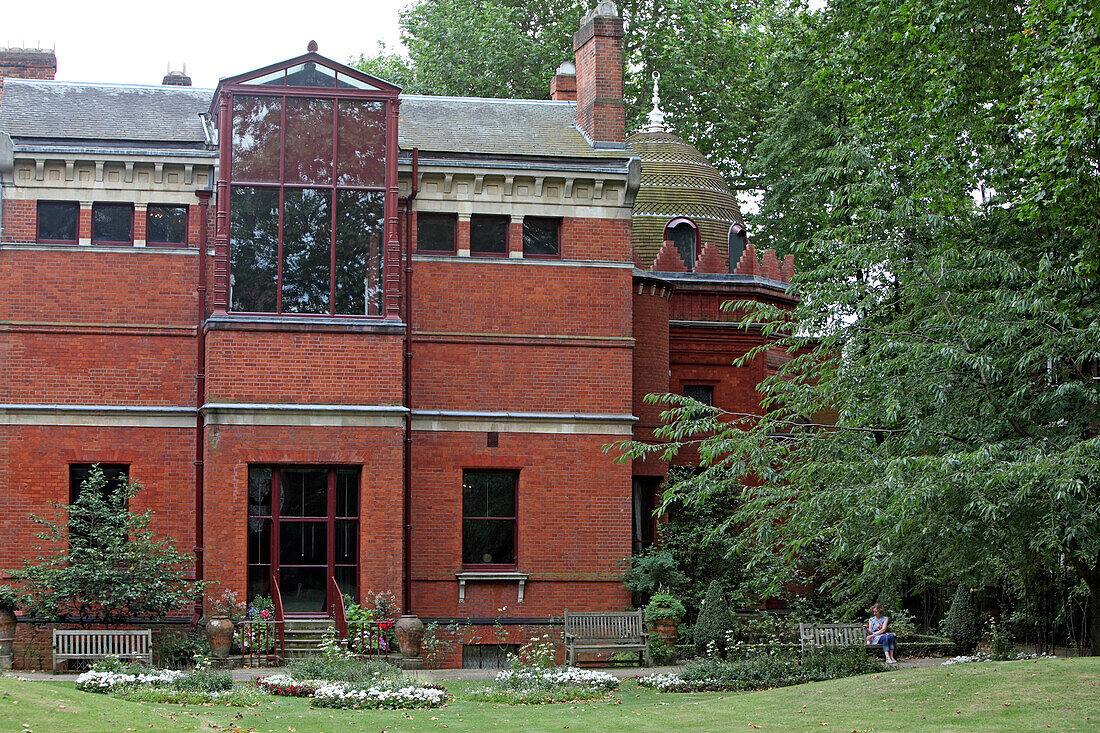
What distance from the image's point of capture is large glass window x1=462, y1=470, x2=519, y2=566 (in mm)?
24031

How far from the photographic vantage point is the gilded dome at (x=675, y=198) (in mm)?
30453

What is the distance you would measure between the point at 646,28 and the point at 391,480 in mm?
25221

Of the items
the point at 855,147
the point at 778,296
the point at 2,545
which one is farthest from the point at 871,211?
the point at 2,545

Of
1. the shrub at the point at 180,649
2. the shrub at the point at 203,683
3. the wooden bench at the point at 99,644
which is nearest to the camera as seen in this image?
the shrub at the point at 203,683

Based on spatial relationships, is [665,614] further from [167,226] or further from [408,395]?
[167,226]

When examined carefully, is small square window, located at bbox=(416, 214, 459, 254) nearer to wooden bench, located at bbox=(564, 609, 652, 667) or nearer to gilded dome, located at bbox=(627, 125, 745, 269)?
gilded dome, located at bbox=(627, 125, 745, 269)

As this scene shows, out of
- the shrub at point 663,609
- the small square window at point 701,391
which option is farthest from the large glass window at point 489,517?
the small square window at point 701,391

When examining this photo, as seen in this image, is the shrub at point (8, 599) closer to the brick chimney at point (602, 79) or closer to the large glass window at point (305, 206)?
the large glass window at point (305, 206)

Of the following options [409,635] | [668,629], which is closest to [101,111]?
[409,635]

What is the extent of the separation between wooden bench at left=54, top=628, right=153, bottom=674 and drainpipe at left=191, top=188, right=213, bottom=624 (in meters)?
2.22

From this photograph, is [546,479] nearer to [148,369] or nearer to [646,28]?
[148,369]

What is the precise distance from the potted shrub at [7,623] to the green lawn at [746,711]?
20.4 ft

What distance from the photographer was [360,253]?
22578 mm

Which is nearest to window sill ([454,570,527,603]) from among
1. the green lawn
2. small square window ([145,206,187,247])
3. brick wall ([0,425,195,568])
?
brick wall ([0,425,195,568])
